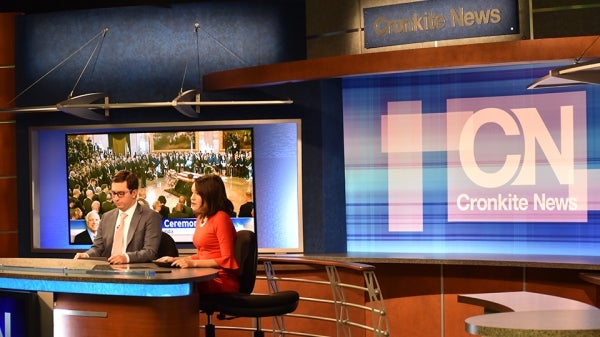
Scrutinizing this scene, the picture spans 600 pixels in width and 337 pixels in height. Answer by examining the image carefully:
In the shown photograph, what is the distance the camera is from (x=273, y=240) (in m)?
9.43

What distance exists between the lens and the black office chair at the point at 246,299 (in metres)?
6.17

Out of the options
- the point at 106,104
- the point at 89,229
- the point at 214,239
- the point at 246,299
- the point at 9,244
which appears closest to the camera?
the point at 246,299

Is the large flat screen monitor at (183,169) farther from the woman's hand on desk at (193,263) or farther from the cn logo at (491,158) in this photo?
the woman's hand on desk at (193,263)

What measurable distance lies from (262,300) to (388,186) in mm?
3148

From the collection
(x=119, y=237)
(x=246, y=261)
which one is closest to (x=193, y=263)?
(x=246, y=261)

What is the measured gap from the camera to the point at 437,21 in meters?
8.41

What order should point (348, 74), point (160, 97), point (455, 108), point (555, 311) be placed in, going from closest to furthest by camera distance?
point (555, 311) < point (348, 74) < point (455, 108) < point (160, 97)

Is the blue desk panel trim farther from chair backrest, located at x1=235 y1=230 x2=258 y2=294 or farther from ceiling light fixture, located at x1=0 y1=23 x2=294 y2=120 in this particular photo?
ceiling light fixture, located at x1=0 y1=23 x2=294 y2=120

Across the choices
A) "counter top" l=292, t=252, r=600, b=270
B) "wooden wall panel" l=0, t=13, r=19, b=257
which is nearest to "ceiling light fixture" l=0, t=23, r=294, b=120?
"wooden wall panel" l=0, t=13, r=19, b=257

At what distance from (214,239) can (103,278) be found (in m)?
0.80

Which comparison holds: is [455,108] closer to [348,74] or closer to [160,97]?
[348,74]

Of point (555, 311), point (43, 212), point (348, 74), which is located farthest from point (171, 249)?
point (43, 212)

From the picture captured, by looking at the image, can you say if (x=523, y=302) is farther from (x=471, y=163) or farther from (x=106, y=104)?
(x=106, y=104)

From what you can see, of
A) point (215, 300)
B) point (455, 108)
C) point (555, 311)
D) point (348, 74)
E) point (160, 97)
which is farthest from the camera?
point (160, 97)
